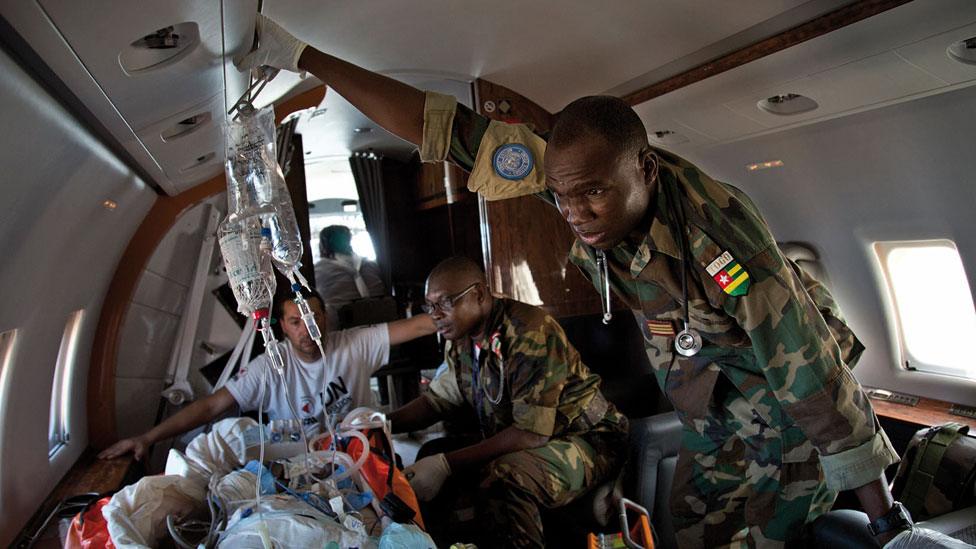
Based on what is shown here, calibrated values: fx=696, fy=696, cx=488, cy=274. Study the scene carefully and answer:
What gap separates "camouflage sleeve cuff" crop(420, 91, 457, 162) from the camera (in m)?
1.93

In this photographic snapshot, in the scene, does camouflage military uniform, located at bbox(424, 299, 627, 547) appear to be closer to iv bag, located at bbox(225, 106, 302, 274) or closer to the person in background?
iv bag, located at bbox(225, 106, 302, 274)

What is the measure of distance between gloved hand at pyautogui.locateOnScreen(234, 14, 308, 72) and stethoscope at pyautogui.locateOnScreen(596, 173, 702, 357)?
0.97 metres

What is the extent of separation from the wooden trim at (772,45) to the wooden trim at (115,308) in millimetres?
1722

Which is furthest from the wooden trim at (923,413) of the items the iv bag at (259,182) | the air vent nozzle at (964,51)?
the iv bag at (259,182)

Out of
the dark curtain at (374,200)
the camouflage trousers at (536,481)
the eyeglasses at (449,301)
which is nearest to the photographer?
the camouflage trousers at (536,481)

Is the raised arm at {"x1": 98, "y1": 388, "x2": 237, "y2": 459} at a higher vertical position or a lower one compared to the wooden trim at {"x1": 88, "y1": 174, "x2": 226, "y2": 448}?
lower

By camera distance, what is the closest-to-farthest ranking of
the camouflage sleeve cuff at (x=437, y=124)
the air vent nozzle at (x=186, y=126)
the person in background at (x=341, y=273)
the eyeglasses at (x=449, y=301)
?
the camouflage sleeve cuff at (x=437, y=124) < the air vent nozzle at (x=186, y=126) < the eyeglasses at (x=449, y=301) < the person in background at (x=341, y=273)

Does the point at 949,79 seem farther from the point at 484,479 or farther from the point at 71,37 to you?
the point at 71,37

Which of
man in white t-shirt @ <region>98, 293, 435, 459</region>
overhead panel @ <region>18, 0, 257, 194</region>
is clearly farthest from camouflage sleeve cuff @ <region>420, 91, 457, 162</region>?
man in white t-shirt @ <region>98, 293, 435, 459</region>

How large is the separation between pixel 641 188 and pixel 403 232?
469 centimetres

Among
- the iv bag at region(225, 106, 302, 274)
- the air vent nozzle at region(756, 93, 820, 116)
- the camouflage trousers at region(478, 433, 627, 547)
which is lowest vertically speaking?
the camouflage trousers at region(478, 433, 627, 547)

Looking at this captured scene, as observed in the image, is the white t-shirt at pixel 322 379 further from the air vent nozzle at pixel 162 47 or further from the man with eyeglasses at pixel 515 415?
the air vent nozzle at pixel 162 47

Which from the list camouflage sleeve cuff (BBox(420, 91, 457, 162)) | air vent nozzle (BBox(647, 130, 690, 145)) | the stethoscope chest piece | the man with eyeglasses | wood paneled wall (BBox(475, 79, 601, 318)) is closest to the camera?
the stethoscope chest piece

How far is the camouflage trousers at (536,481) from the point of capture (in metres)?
2.55
